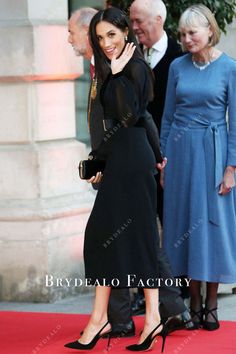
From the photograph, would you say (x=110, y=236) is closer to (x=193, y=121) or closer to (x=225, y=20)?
(x=193, y=121)

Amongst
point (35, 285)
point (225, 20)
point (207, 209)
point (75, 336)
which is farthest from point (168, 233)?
point (225, 20)

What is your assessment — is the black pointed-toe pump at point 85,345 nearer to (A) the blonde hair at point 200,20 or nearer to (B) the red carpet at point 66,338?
(B) the red carpet at point 66,338

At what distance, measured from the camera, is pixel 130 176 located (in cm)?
635

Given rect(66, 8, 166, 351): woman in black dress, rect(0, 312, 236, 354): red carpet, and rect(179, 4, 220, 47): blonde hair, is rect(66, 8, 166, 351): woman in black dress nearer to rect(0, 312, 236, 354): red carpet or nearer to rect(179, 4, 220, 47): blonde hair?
rect(0, 312, 236, 354): red carpet

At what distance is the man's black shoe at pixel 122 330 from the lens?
22.3ft

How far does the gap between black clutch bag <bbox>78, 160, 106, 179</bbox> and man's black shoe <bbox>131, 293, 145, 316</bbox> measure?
1472 mm

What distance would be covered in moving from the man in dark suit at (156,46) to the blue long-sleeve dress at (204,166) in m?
0.44

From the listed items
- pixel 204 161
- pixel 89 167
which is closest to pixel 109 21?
pixel 89 167

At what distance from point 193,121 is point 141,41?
838 millimetres

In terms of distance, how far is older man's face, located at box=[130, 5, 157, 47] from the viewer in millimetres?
7496

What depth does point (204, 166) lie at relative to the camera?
704 cm

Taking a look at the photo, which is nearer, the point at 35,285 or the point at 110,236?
the point at 110,236

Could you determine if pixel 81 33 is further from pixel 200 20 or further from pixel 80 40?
pixel 200 20

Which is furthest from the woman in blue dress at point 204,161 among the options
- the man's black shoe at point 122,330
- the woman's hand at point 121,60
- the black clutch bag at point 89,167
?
the black clutch bag at point 89,167
